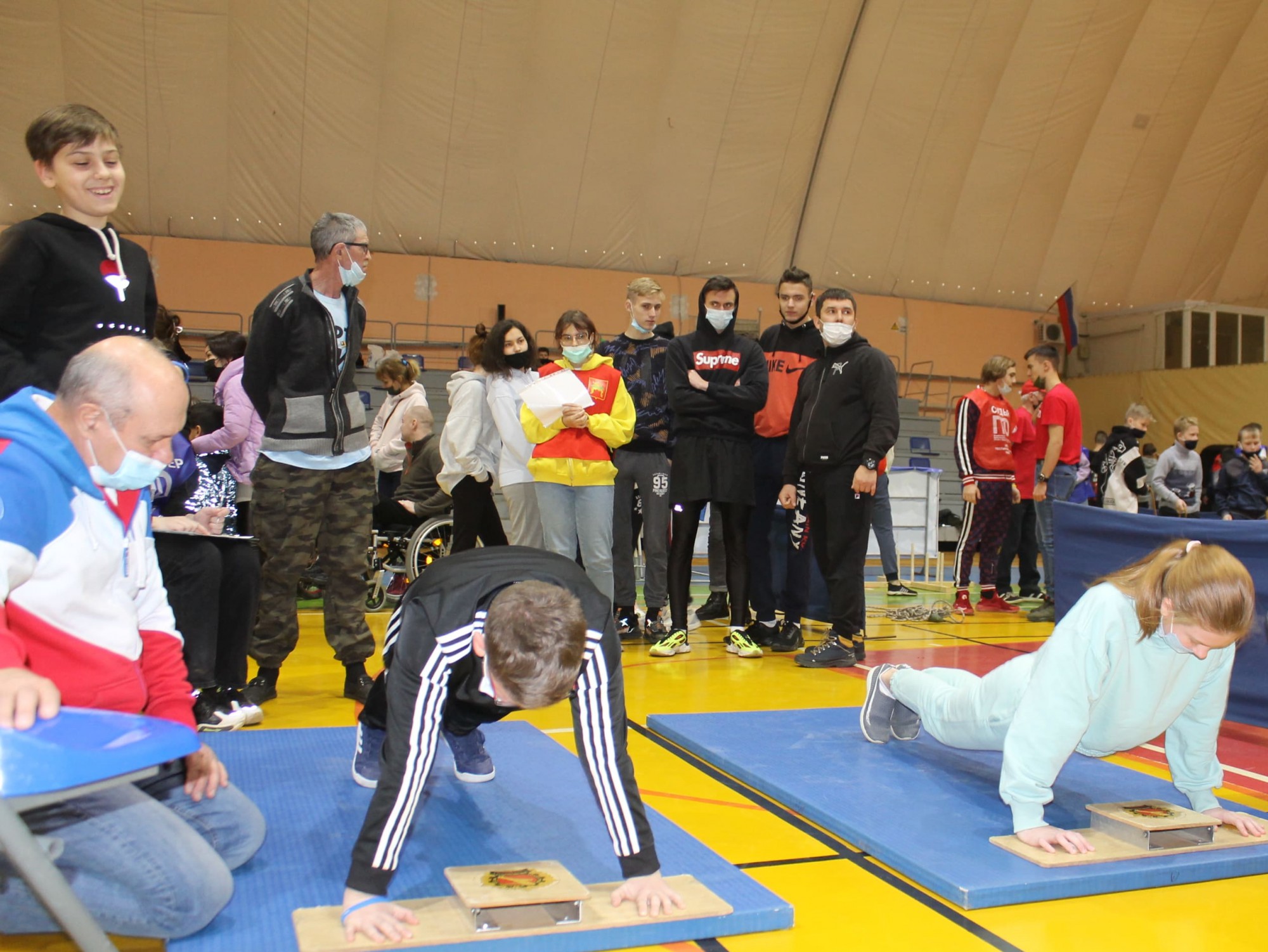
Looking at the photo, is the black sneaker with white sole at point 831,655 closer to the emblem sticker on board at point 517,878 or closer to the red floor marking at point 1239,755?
the red floor marking at point 1239,755

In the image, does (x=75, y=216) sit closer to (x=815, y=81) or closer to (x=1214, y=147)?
(x=815, y=81)

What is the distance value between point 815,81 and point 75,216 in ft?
42.2

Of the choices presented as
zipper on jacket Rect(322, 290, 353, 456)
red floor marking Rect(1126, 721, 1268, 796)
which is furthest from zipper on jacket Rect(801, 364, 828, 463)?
zipper on jacket Rect(322, 290, 353, 456)

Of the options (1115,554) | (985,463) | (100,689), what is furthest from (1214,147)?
(100,689)

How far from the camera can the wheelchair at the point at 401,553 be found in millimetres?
6340

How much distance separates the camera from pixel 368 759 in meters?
2.73

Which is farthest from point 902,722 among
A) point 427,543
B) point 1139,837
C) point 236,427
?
point 427,543

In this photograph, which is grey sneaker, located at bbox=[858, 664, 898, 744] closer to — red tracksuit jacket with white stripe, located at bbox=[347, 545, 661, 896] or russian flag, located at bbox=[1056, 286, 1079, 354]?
red tracksuit jacket with white stripe, located at bbox=[347, 545, 661, 896]

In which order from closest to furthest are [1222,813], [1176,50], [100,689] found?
[100,689] < [1222,813] < [1176,50]

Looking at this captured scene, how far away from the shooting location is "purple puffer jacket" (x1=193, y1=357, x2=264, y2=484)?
15.5 ft

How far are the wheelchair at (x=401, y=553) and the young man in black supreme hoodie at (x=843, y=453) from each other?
8.27 feet

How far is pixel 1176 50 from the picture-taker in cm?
1520

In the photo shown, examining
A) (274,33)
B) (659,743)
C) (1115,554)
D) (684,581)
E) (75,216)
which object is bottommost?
(659,743)

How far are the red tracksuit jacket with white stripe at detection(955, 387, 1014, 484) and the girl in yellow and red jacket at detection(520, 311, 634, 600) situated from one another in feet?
9.11
